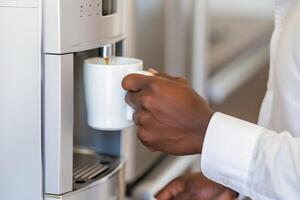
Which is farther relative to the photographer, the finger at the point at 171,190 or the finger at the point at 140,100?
the finger at the point at 171,190

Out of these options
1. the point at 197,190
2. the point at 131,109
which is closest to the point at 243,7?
the point at 197,190

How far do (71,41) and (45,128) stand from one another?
0.34ft

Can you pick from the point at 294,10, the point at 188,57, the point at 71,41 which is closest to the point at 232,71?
the point at 188,57

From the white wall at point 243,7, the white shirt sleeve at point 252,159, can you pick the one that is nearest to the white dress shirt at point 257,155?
the white shirt sleeve at point 252,159

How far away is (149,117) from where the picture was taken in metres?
0.70

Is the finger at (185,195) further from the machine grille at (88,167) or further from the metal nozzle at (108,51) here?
the metal nozzle at (108,51)

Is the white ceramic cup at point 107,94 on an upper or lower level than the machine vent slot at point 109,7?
lower

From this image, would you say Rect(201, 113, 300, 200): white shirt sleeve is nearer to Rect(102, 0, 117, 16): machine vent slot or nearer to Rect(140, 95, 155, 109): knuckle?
Rect(140, 95, 155, 109): knuckle

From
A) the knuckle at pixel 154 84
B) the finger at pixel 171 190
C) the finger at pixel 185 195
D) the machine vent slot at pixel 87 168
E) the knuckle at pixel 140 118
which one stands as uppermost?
the knuckle at pixel 154 84

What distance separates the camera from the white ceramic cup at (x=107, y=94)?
714 millimetres

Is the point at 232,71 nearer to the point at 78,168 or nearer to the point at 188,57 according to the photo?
the point at 188,57

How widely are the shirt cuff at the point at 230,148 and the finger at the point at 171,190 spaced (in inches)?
6.8

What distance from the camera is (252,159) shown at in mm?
667

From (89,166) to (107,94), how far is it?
0.15m
